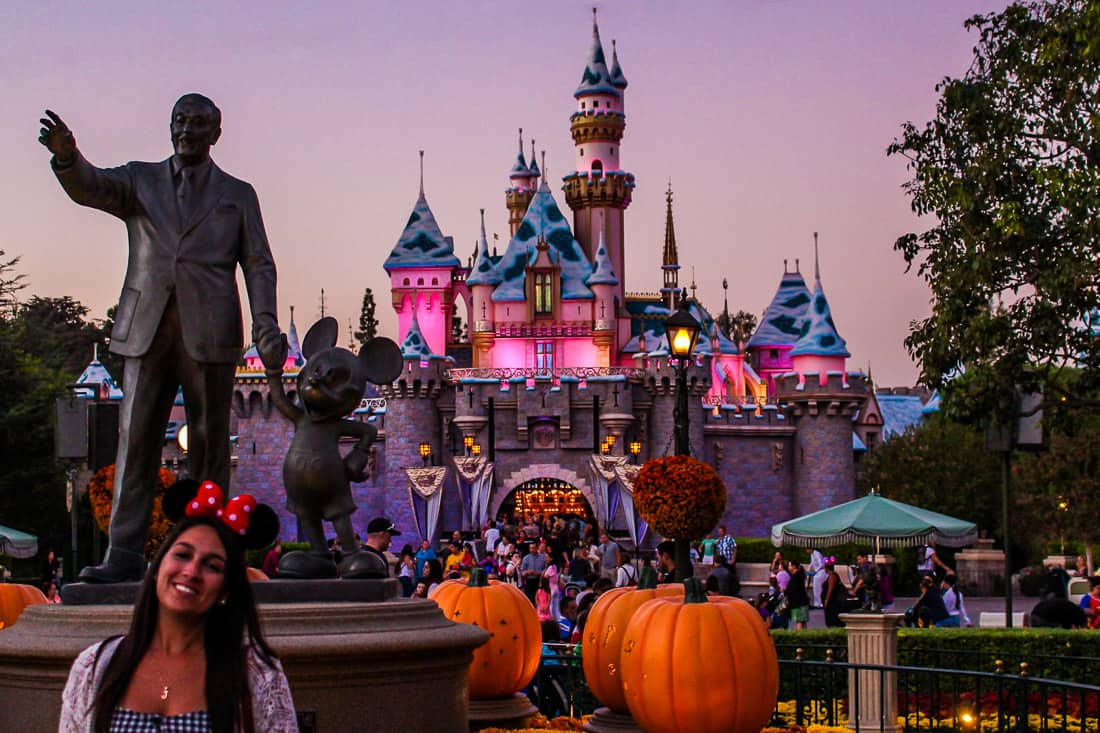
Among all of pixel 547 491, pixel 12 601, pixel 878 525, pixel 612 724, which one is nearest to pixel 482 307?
pixel 547 491

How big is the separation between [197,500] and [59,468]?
3179 centimetres

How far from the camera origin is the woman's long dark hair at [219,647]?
11.6 feet

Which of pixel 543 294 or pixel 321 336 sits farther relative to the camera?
pixel 543 294

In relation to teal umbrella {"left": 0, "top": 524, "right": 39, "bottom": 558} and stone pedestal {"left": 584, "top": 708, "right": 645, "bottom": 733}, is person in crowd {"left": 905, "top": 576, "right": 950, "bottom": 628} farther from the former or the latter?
teal umbrella {"left": 0, "top": 524, "right": 39, "bottom": 558}

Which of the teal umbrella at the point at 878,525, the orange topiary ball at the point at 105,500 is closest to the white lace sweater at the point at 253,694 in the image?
the orange topiary ball at the point at 105,500

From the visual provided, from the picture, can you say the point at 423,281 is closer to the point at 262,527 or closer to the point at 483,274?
the point at 483,274

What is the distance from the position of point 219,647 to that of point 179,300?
324cm

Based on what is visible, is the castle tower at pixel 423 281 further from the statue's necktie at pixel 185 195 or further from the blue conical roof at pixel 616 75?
the statue's necktie at pixel 185 195

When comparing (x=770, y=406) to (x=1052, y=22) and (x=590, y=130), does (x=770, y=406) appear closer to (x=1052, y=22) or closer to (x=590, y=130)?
(x=590, y=130)

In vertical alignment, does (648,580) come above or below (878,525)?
below

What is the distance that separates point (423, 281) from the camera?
5616 cm

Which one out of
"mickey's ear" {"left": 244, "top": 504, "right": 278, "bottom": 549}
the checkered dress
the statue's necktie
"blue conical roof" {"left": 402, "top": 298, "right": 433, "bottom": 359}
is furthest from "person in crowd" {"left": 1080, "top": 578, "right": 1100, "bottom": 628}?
"blue conical roof" {"left": 402, "top": 298, "right": 433, "bottom": 359}

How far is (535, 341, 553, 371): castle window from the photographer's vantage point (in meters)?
52.9

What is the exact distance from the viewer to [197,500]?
3848 mm
